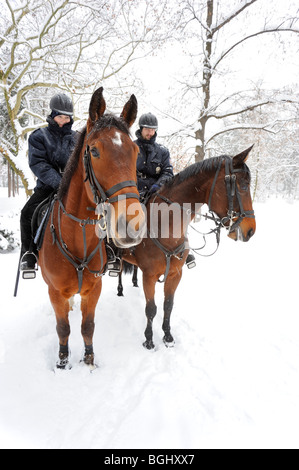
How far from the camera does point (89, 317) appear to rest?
9.93ft

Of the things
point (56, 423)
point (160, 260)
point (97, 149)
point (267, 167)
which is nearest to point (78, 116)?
point (160, 260)

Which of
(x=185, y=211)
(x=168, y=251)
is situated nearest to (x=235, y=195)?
(x=185, y=211)

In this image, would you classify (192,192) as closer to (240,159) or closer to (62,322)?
(240,159)

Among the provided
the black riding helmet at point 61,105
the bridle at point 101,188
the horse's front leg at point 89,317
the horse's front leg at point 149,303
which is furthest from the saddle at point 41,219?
the horse's front leg at point 149,303

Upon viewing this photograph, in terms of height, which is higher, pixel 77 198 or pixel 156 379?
pixel 77 198

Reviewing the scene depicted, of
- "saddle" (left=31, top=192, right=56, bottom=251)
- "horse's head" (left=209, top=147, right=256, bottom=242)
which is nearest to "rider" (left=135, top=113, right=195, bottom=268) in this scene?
"horse's head" (left=209, top=147, right=256, bottom=242)

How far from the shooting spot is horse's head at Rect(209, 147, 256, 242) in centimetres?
298

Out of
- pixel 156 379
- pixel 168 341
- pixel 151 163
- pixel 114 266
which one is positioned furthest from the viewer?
pixel 151 163

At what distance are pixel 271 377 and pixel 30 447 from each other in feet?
9.14

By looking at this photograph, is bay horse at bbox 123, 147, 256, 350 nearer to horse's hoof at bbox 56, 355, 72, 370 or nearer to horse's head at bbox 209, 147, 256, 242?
horse's head at bbox 209, 147, 256, 242

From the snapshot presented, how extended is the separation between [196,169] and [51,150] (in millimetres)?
1884

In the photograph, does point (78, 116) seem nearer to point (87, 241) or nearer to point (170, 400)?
point (87, 241)

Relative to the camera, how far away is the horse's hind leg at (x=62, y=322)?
2.74 meters

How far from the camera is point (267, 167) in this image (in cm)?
3338
